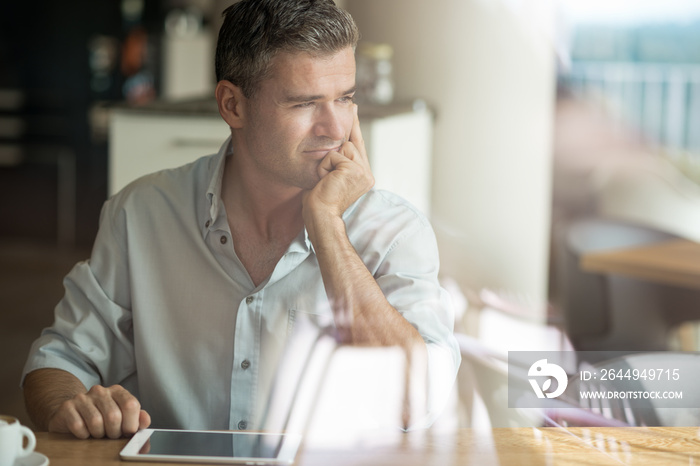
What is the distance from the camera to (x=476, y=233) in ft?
4.78

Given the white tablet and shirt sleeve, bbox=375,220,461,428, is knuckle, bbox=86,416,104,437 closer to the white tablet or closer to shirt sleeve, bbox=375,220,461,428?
the white tablet

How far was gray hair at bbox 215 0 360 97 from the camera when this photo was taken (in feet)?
2.99

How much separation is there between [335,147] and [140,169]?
37cm

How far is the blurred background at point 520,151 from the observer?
134cm

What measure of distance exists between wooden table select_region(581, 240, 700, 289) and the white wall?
30 centimetres

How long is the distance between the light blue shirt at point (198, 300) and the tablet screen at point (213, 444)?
201mm

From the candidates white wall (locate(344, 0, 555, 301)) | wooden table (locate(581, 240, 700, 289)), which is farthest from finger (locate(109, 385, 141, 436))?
wooden table (locate(581, 240, 700, 289))

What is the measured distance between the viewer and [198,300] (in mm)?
1010

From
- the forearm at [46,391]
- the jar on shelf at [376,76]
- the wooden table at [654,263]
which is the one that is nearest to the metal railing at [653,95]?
the wooden table at [654,263]

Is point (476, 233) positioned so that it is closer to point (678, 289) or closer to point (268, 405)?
point (268, 405)

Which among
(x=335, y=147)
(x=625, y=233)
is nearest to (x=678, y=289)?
(x=625, y=233)

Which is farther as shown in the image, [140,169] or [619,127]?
[619,127]

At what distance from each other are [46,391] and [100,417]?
188 mm

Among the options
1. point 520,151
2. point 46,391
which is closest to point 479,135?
point 520,151
